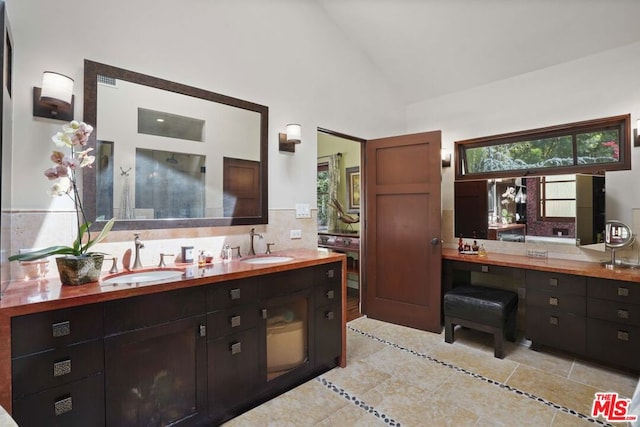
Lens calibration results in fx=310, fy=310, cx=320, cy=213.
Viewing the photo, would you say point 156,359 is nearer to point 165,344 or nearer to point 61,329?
point 165,344

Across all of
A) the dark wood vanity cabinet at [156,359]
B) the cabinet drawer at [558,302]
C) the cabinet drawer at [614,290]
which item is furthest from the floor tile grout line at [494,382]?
the dark wood vanity cabinet at [156,359]

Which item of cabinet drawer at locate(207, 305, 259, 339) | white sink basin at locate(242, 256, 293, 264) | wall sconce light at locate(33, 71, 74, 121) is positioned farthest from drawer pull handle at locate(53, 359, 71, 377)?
wall sconce light at locate(33, 71, 74, 121)

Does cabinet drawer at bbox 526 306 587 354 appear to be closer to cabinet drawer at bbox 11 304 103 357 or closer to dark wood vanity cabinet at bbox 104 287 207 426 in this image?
dark wood vanity cabinet at bbox 104 287 207 426

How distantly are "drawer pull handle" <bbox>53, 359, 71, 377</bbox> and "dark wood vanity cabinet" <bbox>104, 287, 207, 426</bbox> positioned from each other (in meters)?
0.14

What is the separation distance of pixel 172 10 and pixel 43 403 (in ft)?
7.86

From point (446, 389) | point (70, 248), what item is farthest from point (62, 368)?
point (446, 389)

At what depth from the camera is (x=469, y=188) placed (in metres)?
3.65

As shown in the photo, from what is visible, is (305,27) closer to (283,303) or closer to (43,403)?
(283,303)

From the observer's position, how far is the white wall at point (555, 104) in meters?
2.73

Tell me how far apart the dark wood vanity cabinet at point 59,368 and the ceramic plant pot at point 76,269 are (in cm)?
26

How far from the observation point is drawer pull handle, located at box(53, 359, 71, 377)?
4.26 ft

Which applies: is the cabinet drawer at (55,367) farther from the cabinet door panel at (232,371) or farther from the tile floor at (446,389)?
the tile floor at (446,389)

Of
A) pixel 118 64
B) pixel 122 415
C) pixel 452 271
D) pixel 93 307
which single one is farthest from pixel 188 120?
pixel 452 271

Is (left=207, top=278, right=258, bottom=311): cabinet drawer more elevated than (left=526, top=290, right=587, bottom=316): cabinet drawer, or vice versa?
(left=207, top=278, right=258, bottom=311): cabinet drawer
